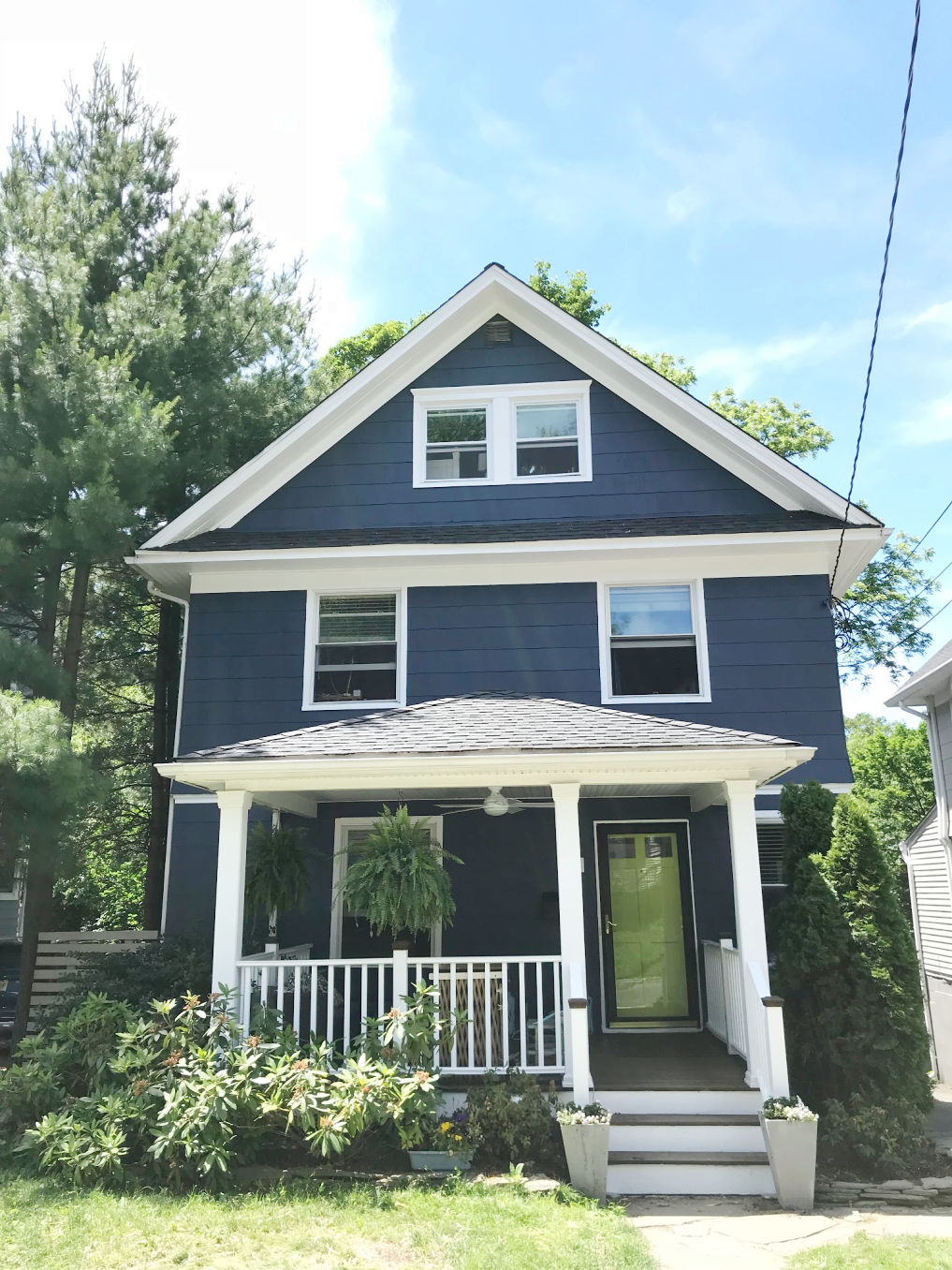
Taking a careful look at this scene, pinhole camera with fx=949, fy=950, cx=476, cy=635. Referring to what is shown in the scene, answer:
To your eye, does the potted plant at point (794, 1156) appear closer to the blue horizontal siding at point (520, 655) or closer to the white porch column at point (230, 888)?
the white porch column at point (230, 888)

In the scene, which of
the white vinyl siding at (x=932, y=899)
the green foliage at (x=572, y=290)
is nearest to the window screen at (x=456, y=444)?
the white vinyl siding at (x=932, y=899)

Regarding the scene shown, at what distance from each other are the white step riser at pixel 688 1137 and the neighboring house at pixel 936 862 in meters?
5.41

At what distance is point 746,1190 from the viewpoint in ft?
22.1

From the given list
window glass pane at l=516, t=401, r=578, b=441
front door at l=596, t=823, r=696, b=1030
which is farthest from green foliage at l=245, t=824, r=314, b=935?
window glass pane at l=516, t=401, r=578, b=441

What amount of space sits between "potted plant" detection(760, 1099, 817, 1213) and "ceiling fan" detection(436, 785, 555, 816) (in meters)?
3.29

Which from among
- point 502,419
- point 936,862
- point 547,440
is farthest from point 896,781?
point 502,419

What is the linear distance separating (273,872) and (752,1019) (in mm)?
4505

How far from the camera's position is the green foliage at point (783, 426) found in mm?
22516

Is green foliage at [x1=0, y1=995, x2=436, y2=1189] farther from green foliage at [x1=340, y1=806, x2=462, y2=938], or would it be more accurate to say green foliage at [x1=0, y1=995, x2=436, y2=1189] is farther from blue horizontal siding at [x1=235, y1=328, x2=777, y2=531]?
blue horizontal siding at [x1=235, y1=328, x2=777, y2=531]

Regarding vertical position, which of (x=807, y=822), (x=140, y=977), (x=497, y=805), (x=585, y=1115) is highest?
(x=497, y=805)

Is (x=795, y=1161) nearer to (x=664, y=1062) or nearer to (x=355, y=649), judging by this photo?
(x=664, y=1062)

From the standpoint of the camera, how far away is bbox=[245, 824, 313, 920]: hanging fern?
907cm

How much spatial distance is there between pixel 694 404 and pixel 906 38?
498cm

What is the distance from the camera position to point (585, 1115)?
662 cm
